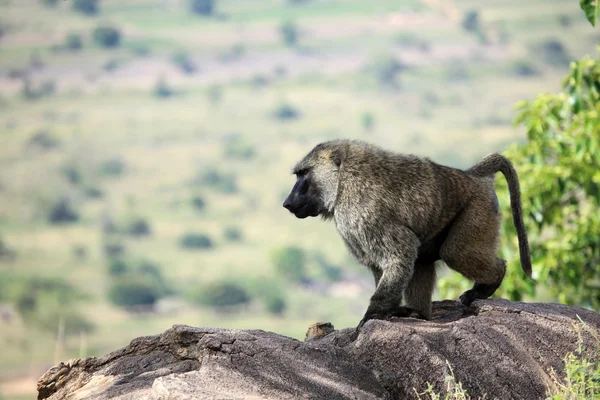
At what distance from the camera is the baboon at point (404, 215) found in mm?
5477

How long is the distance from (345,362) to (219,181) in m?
72.3

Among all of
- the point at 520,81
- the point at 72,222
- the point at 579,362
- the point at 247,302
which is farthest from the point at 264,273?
the point at 579,362

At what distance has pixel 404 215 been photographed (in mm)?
5570

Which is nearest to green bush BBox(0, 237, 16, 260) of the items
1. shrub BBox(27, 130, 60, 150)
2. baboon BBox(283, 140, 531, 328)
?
shrub BBox(27, 130, 60, 150)

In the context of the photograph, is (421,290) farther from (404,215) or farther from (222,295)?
(222,295)

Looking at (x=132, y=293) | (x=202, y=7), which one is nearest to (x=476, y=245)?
(x=132, y=293)

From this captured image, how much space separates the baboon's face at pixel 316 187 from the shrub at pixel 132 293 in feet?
176

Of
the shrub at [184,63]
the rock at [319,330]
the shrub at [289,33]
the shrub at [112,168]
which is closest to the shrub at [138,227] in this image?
the shrub at [112,168]

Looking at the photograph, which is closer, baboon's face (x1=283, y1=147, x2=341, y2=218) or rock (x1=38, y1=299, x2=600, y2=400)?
rock (x1=38, y1=299, x2=600, y2=400)

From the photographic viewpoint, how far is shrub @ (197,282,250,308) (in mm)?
60344

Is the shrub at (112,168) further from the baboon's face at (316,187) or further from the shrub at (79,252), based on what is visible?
the baboon's face at (316,187)

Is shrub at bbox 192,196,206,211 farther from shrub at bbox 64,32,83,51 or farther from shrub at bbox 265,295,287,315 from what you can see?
shrub at bbox 64,32,83,51

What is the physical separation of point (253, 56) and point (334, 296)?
53270mm

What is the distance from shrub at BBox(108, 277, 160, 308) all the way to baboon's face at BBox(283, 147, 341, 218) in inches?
2118
